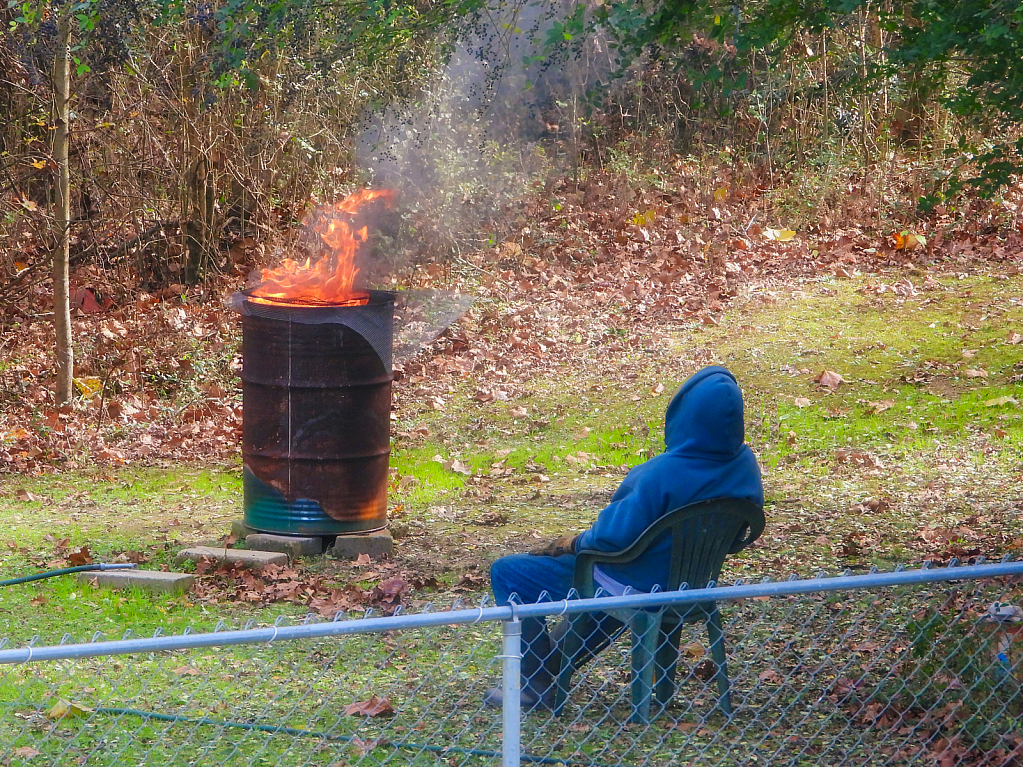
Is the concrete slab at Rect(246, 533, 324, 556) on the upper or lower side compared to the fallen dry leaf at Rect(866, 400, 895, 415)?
lower

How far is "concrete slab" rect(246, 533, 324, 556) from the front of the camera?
6758 millimetres

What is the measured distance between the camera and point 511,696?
2.90 meters

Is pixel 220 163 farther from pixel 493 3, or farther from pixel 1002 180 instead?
pixel 1002 180

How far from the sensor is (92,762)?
13.1 feet

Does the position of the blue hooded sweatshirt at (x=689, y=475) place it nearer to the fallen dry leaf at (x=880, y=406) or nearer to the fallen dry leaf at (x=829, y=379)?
the fallen dry leaf at (x=880, y=406)

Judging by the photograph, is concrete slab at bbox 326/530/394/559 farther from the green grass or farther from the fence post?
the fence post

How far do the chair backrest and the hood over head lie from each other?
7.6 inches

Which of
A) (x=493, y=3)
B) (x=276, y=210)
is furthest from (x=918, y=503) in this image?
(x=276, y=210)

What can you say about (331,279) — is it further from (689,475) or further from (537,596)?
(689,475)

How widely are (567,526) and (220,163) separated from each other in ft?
28.5

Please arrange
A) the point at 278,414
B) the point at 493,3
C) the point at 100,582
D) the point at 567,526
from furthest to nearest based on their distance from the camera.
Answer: the point at 493,3, the point at 567,526, the point at 278,414, the point at 100,582

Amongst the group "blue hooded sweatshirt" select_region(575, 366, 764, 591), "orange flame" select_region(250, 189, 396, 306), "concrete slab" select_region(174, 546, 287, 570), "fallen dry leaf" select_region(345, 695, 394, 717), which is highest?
"orange flame" select_region(250, 189, 396, 306)

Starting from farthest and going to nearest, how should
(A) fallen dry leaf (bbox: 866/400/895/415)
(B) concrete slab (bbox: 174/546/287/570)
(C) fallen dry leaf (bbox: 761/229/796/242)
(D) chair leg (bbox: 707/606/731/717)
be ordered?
(C) fallen dry leaf (bbox: 761/229/796/242), (A) fallen dry leaf (bbox: 866/400/895/415), (B) concrete slab (bbox: 174/546/287/570), (D) chair leg (bbox: 707/606/731/717)

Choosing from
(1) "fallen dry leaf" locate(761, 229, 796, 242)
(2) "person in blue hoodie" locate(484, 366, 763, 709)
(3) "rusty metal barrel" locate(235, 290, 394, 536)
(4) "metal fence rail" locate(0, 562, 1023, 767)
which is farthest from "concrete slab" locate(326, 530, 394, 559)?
(1) "fallen dry leaf" locate(761, 229, 796, 242)
